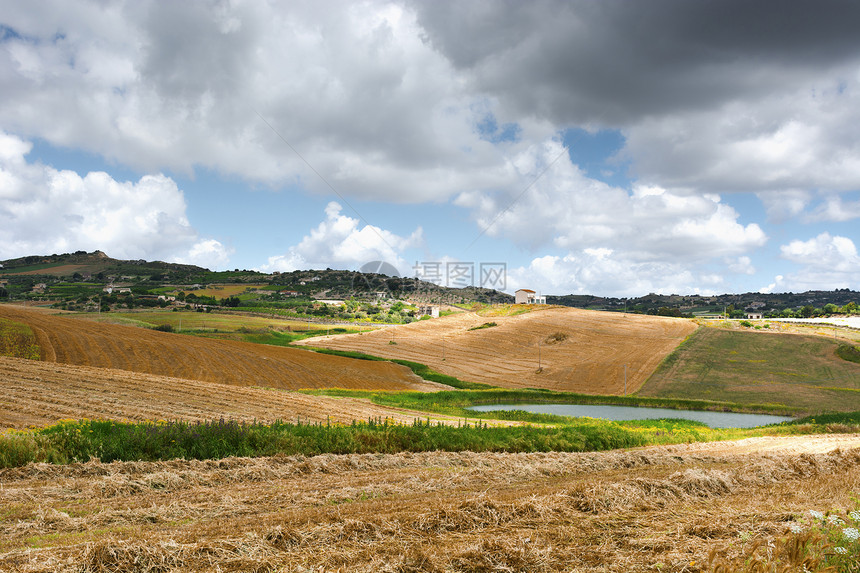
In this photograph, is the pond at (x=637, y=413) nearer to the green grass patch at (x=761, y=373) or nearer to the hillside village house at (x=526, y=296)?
the green grass patch at (x=761, y=373)

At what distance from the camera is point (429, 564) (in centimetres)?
573

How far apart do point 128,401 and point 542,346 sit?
202ft

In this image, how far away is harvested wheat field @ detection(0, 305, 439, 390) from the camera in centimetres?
3844

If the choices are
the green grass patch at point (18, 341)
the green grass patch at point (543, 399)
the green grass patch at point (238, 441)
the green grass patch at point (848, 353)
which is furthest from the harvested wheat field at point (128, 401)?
the green grass patch at point (848, 353)

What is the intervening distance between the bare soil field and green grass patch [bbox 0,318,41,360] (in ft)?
91.9

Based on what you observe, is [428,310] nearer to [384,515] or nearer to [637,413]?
[637,413]

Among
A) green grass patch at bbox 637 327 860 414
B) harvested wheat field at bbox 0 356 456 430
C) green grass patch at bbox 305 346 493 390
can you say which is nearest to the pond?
green grass patch at bbox 637 327 860 414

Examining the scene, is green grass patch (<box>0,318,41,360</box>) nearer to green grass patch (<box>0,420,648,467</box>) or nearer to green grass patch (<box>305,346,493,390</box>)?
green grass patch (<box>0,420,648,467</box>)

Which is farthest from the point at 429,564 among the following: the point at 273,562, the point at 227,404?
the point at 227,404

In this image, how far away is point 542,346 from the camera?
76.7 m

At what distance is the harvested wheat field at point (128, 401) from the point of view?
735 inches

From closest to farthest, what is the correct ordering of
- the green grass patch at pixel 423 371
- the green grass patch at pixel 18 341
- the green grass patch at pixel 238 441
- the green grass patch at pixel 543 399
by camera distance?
the green grass patch at pixel 238 441 < the green grass patch at pixel 18 341 < the green grass patch at pixel 543 399 < the green grass patch at pixel 423 371

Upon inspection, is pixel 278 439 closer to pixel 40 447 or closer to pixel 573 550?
pixel 40 447

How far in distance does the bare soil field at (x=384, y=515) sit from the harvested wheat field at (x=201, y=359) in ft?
95.8
